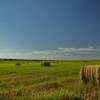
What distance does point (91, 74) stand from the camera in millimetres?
20078

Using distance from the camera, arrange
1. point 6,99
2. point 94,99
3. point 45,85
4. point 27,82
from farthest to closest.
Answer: point 27,82 → point 45,85 → point 94,99 → point 6,99

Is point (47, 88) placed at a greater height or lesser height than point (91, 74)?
lesser

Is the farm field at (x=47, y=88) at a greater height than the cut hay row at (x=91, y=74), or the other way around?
the cut hay row at (x=91, y=74)

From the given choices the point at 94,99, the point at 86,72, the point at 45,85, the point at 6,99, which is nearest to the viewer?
the point at 6,99

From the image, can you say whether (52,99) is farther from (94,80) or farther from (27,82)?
(27,82)

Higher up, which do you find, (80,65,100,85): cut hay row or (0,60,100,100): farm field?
(80,65,100,85): cut hay row

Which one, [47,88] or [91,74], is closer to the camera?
[47,88]

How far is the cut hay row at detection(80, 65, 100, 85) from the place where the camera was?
19438 mm

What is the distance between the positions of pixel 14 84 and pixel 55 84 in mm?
3486

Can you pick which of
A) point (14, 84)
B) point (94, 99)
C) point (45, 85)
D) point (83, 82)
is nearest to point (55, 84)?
point (45, 85)

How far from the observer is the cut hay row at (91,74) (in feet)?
63.8

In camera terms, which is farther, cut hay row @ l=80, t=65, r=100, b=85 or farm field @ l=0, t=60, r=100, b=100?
cut hay row @ l=80, t=65, r=100, b=85

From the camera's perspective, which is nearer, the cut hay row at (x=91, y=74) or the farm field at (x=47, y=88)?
the farm field at (x=47, y=88)

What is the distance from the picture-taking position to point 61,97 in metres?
10.2
